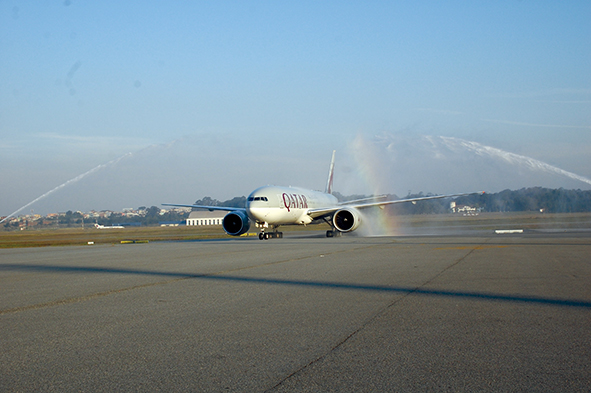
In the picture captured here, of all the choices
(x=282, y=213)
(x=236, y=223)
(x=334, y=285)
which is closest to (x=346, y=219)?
(x=282, y=213)

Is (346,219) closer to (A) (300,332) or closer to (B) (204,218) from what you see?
(A) (300,332)

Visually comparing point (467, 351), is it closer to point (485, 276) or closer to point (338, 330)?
point (338, 330)

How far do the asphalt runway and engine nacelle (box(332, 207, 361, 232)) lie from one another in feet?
79.8

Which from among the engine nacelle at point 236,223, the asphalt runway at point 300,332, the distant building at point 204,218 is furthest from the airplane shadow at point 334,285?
the distant building at point 204,218

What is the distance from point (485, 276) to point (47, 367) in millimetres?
10563

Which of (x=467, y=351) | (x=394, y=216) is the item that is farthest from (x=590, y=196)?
(x=467, y=351)

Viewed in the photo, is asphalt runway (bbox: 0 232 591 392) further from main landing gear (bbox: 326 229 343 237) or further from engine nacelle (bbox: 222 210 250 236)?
main landing gear (bbox: 326 229 343 237)

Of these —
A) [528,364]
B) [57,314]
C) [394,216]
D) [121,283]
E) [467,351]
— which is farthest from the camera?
[394,216]

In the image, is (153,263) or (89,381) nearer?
(89,381)

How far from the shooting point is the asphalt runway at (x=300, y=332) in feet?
16.2

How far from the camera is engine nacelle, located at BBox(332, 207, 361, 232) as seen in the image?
126ft

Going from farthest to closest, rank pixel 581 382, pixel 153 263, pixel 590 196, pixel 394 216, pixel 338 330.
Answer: pixel 590 196
pixel 394 216
pixel 153 263
pixel 338 330
pixel 581 382

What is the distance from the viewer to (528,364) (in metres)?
5.32

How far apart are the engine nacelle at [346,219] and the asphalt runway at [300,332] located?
24.3 metres
